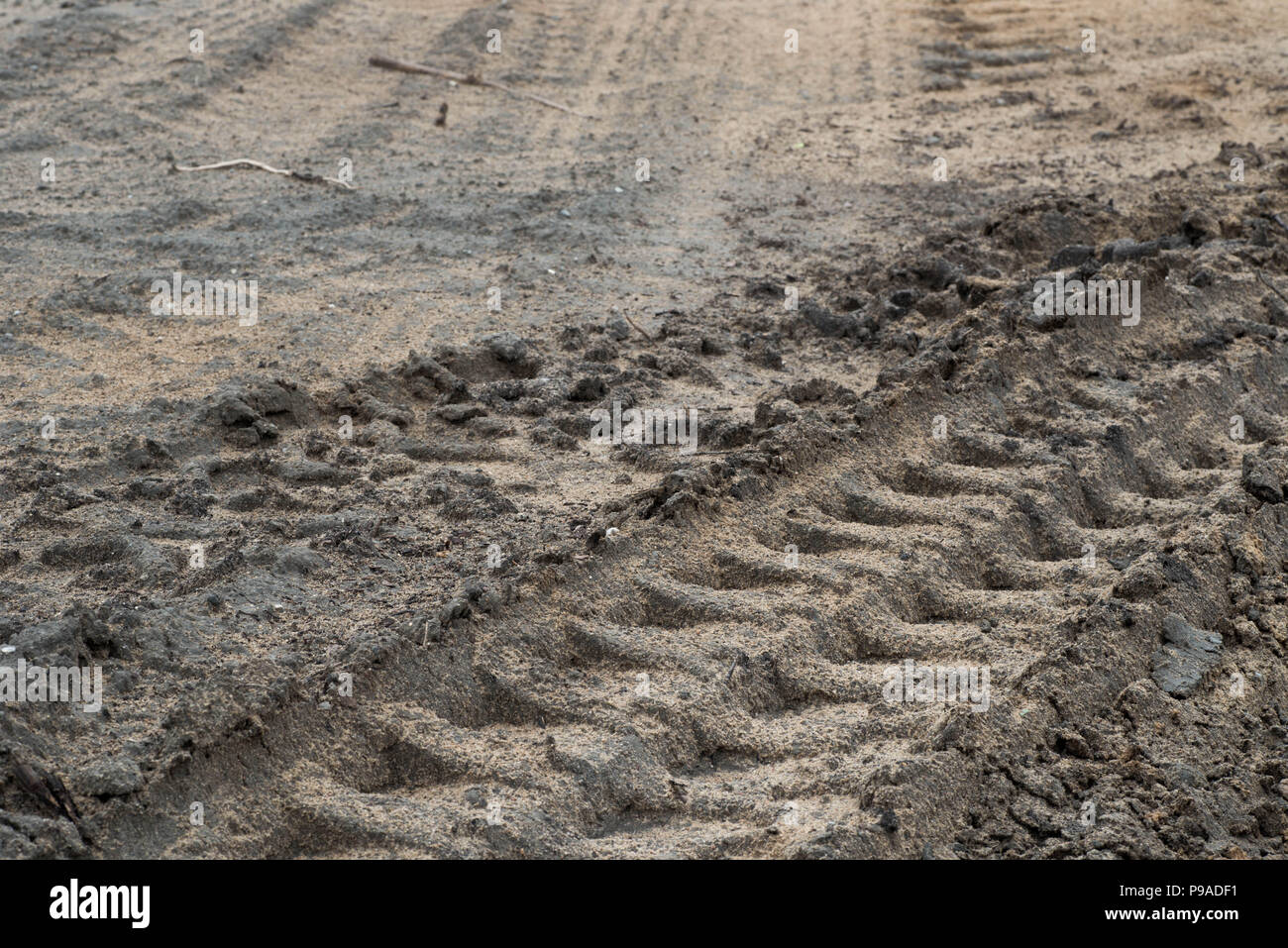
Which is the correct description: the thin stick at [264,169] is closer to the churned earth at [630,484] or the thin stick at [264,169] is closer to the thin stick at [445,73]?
the churned earth at [630,484]

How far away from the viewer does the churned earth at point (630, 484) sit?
2703 mm

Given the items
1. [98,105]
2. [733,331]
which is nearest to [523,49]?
[98,105]

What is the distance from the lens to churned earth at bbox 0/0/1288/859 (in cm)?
270

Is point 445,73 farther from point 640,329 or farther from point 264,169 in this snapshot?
point 640,329

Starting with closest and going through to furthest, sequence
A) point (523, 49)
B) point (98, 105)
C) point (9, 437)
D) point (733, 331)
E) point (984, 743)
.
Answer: point (984, 743), point (9, 437), point (733, 331), point (98, 105), point (523, 49)

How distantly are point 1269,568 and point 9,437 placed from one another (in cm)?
394

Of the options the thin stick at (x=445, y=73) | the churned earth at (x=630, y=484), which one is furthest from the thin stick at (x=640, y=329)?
the thin stick at (x=445, y=73)

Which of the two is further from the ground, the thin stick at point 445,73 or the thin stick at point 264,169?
the thin stick at point 445,73

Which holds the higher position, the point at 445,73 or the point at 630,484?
the point at 445,73

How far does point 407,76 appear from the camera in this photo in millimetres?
8875

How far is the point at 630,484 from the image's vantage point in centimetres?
404

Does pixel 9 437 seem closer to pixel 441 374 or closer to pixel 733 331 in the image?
pixel 441 374

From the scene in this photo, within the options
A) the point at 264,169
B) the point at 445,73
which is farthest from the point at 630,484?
the point at 445,73

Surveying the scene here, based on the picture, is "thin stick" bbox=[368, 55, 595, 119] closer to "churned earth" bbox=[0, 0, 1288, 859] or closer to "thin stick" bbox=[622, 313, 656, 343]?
"churned earth" bbox=[0, 0, 1288, 859]
